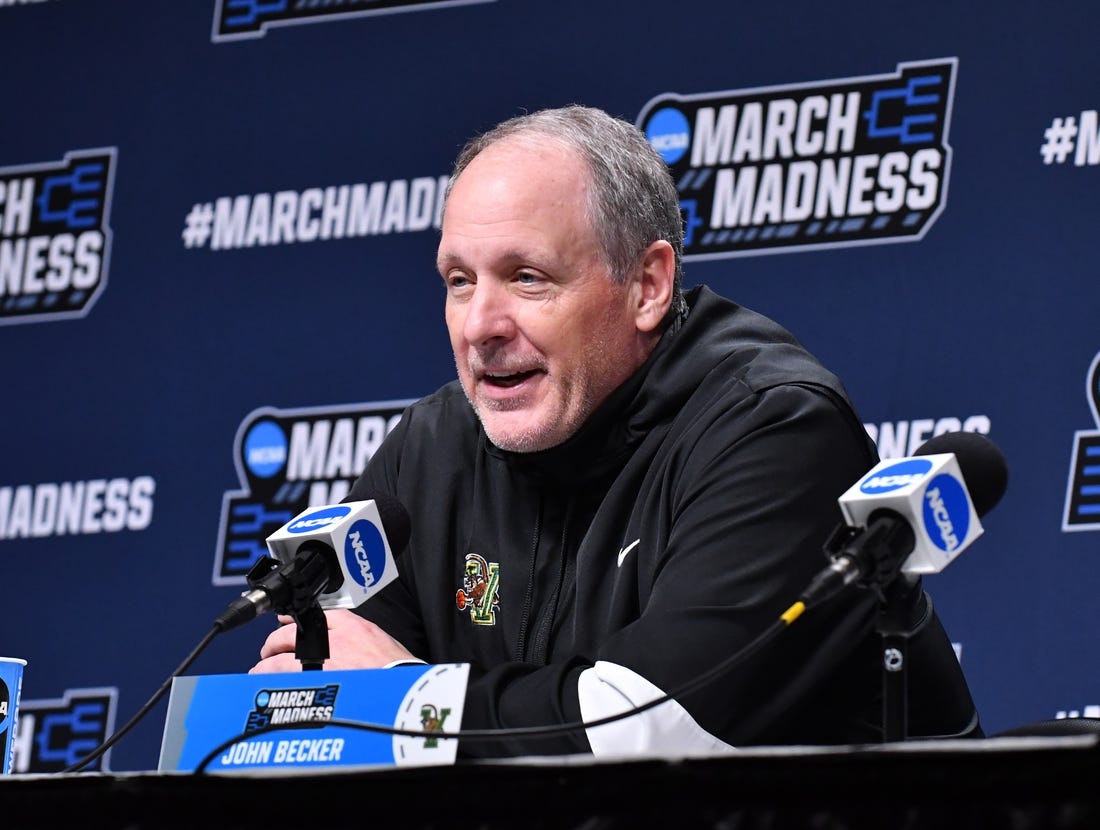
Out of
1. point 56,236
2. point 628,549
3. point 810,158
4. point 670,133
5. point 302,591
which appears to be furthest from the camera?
point 56,236

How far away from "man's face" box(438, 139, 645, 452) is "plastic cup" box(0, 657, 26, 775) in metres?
0.86

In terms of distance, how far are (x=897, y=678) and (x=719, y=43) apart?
247 centimetres

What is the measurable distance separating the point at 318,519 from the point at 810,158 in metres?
2.04

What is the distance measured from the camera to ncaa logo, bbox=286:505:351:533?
1.70 metres

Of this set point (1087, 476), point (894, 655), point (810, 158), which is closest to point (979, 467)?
point (894, 655)

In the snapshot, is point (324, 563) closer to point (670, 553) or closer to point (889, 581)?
point (670, 553)

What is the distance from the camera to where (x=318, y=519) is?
5.68 feet

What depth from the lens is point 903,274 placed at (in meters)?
3.33

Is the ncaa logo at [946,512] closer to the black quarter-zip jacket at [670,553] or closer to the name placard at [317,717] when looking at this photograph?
the black quarter-zip jacket at [670,553]

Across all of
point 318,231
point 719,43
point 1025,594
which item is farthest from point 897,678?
point 318,231

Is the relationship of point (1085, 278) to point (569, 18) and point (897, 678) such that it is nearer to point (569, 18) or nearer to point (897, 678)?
point (569, 18)

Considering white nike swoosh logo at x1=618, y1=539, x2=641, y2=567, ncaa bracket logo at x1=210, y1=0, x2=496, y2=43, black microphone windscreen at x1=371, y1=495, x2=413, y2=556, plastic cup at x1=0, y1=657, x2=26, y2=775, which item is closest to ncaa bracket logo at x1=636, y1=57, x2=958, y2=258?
ncaa bracket logo at x1=210, y1=0, x2=496, y2=43

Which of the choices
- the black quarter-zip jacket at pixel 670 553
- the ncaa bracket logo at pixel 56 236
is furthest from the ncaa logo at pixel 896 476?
the ncaa bracket logo at pixel 56 236

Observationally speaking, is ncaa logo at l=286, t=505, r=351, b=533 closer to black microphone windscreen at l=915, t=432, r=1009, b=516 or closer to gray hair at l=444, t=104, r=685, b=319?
black microphone windscreen at l=915, t=432, r=1009, b=516
